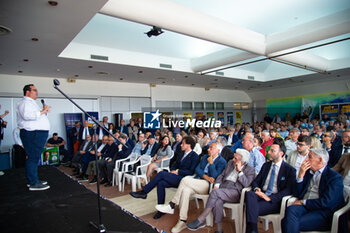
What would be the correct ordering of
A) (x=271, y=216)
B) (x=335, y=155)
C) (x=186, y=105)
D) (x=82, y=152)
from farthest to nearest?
(x=186, y=105), (x=82, y=152), (x=335, y=155), (x=271, y=216)

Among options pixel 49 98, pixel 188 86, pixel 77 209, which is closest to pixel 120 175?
pixel 77 209

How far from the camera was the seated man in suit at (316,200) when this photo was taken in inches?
83.2

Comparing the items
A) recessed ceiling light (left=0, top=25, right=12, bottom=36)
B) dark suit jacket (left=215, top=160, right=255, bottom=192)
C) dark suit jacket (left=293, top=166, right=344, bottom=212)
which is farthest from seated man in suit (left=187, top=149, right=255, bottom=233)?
recessed ceiling light (left=0, top=25, right=12, bottom=36)

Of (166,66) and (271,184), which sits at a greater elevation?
(166,66)

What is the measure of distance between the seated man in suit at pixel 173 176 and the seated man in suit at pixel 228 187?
0.64 metres

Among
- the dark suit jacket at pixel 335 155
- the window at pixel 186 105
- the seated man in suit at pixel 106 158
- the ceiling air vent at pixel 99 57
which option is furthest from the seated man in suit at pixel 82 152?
the window at pixel 186 105

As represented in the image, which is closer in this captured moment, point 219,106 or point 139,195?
point 139,195

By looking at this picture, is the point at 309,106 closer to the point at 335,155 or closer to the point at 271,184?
the point at 335,155

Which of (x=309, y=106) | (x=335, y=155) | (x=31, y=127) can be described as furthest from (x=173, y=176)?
(x=309, y=106)

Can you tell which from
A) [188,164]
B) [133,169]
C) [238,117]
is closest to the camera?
[188,164]

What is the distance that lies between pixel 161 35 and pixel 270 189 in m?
4.86

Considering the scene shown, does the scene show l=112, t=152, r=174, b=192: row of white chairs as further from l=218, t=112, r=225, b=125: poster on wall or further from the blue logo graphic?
l=218, t=112, r=225, b=125: poster on wall

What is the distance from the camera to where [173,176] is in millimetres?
3525

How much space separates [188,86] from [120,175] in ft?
25.8
